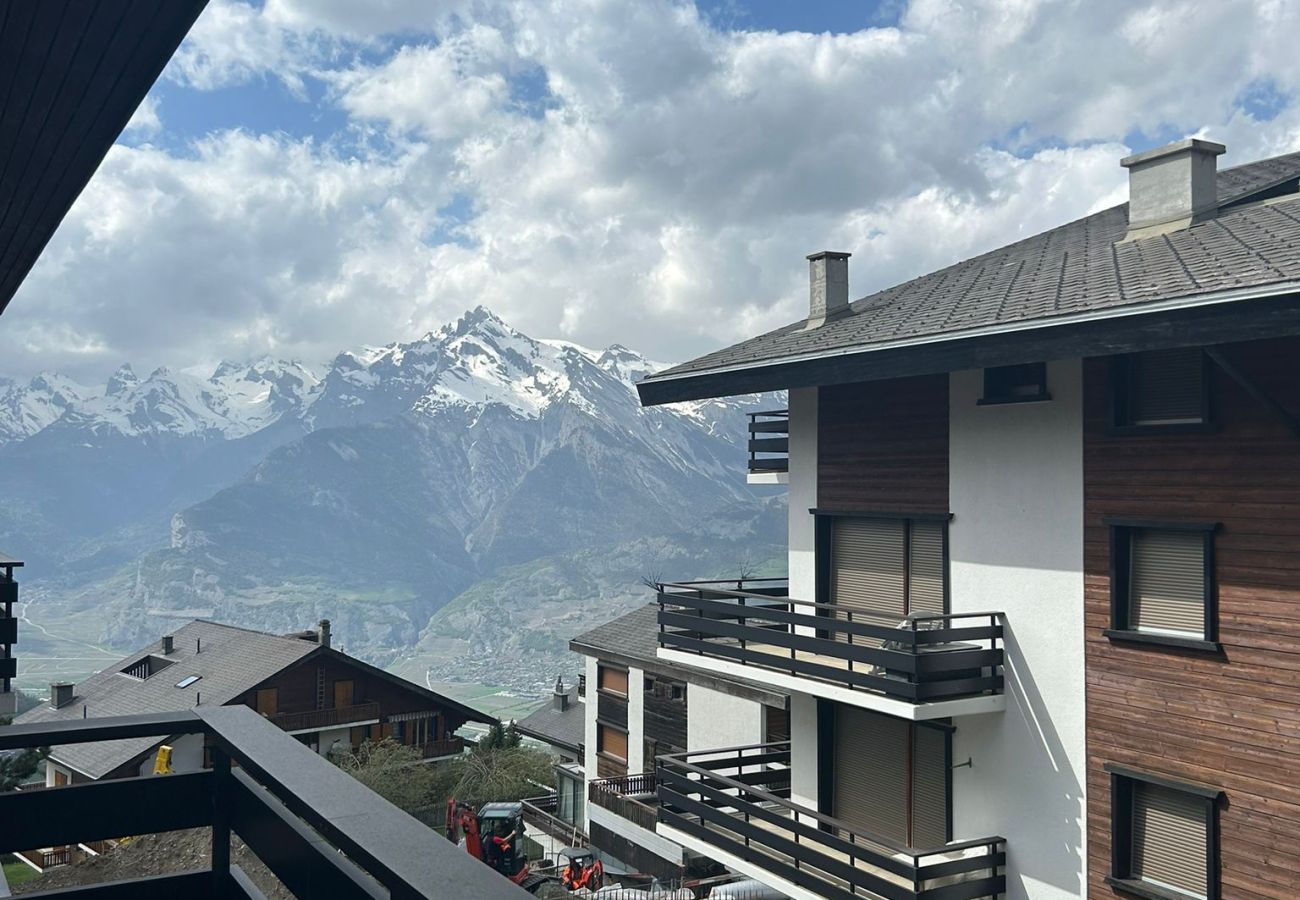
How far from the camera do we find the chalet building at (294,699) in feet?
138

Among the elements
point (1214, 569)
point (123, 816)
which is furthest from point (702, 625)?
point (123, 816)

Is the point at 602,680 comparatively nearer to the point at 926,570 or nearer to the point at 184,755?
the point at 184,755

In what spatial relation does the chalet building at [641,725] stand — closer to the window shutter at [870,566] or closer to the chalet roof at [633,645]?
the chalet roof at [633,645]

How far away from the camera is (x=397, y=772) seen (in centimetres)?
3903

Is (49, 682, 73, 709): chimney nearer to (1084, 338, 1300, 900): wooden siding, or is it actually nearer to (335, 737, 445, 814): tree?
(335, 737, 445, 814): tree

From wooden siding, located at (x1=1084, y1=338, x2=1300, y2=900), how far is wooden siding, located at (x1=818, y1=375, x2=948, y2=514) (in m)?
2.18

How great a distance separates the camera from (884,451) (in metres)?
12.7

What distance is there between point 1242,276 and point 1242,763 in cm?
402

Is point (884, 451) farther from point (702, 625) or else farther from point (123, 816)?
point (123, 816)

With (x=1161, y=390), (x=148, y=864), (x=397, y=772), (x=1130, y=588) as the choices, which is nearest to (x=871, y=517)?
(x=1130, y=588)

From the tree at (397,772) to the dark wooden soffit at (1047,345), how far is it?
94.7ft

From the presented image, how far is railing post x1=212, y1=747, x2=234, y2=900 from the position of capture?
2.76 m

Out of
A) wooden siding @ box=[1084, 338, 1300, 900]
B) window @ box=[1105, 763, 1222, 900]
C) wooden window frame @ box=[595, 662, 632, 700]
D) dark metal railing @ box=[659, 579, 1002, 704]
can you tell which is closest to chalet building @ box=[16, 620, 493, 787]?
wooden window frame @ box=[595, 662, 632, 700]

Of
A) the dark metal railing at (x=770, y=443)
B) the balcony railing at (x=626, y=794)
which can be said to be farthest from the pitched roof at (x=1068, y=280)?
the balcony railing at (x=626, y=794)
